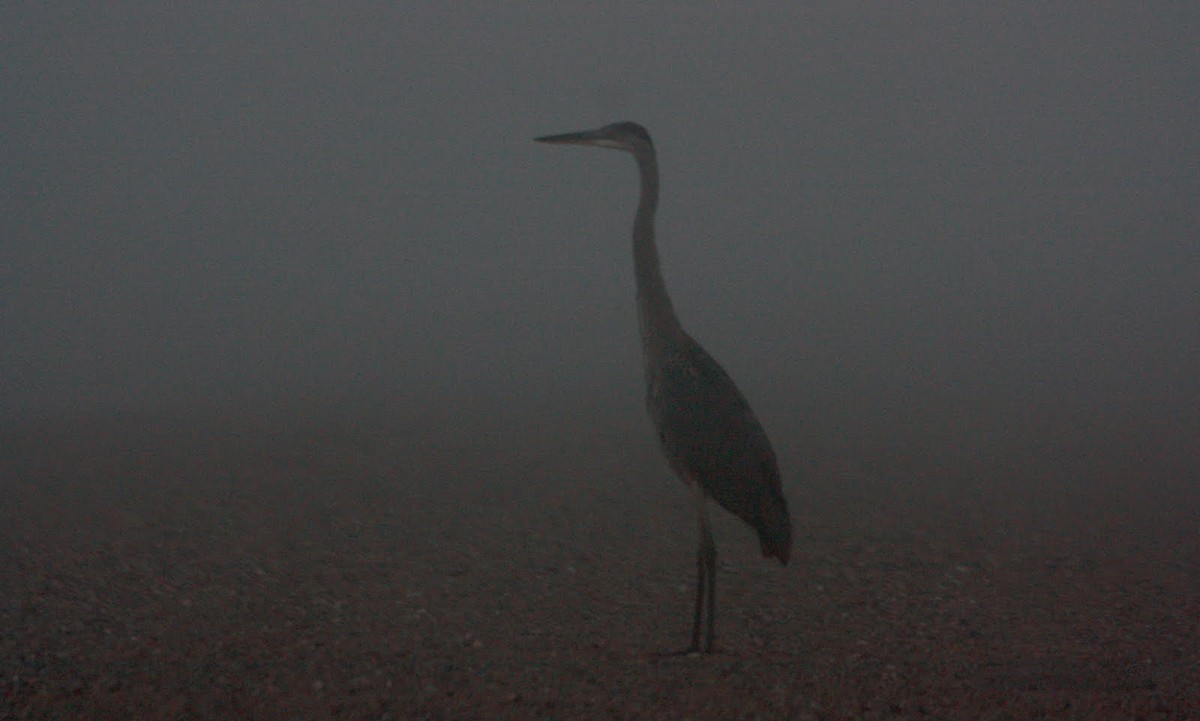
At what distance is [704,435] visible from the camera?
539 cm

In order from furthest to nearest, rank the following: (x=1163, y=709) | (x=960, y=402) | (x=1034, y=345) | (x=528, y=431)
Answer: (x=1034, y=345) → (x=960, y=402) → (x=528, y=431) → (x=1163, y=709)

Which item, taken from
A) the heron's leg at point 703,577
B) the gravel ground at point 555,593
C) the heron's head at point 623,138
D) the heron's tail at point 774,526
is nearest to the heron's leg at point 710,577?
the heron's leg at point 703,577

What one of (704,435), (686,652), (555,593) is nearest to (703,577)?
(686,652)

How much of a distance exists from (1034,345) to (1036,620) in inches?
490

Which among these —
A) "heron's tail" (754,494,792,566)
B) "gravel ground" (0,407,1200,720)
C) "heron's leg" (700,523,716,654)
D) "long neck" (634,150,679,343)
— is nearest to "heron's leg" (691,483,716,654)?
"heron's leg" (700,523,716,654)

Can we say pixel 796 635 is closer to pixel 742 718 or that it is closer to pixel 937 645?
pixel 937 645

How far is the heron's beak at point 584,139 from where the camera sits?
19.6 feet

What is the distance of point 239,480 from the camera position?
9227 mm

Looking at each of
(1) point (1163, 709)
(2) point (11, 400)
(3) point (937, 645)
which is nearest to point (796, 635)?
(3) point (937, 645)

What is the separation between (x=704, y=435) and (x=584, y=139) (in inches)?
76.4

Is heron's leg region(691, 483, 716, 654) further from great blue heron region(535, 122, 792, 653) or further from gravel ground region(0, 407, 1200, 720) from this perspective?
gravel ground region(0, 407, 1200, 720)

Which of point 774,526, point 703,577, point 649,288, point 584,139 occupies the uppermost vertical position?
point 584,139

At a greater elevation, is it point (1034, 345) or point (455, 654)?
point (1034, 345)

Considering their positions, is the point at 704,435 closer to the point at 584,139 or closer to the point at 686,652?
the point at 686,652
